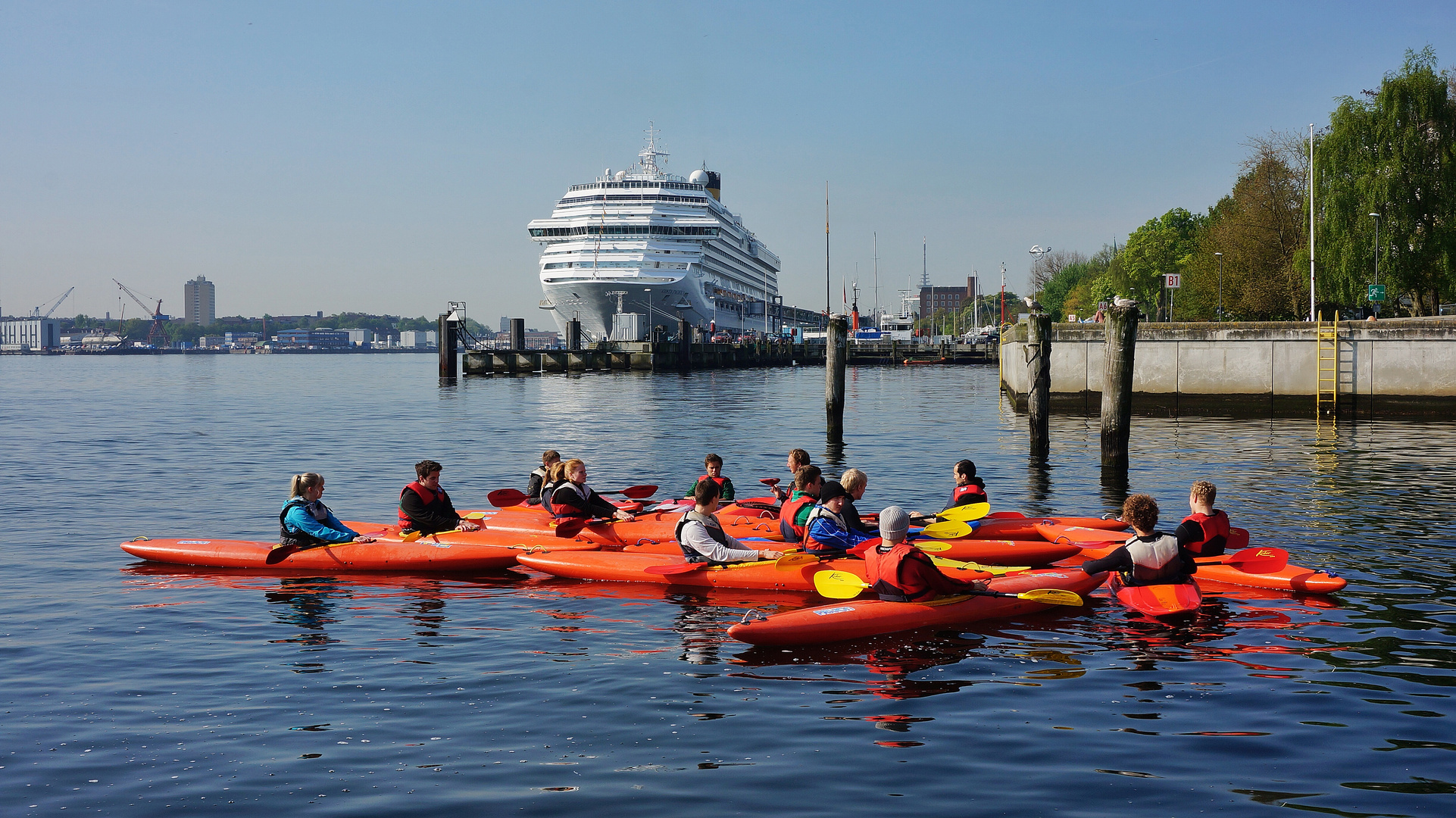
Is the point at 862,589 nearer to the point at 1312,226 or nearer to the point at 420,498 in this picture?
the point at 420,498

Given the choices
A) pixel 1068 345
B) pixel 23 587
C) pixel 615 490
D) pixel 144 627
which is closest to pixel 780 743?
Result: pixel 144 627

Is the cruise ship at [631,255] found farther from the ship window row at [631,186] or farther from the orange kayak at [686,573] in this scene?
the orange kayak at [686,573]

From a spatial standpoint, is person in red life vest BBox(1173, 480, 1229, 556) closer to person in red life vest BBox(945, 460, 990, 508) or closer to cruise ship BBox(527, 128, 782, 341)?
person in red life vest BBox(945, 460, 990, 508)

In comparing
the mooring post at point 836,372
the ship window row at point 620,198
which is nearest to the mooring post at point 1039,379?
the mooring post at point 836,372

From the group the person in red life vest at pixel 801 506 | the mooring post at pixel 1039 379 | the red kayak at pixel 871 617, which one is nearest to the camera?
the red kayak at pixel 871 617

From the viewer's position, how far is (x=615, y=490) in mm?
19578

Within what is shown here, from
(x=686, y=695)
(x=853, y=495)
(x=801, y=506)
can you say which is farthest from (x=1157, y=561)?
(x=686, y=695)

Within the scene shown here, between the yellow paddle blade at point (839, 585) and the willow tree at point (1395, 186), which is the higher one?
the willow tree at point (1395, 186)

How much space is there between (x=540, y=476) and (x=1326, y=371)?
2350cm

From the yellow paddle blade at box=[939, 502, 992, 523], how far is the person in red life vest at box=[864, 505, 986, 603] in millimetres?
3369

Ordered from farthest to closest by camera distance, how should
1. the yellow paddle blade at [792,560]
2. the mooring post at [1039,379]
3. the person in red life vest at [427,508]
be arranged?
the mooring post at [1039,379], the person in red life vest at [427,508], the yellow paddle blade at [792,560]

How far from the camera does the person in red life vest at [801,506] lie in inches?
475

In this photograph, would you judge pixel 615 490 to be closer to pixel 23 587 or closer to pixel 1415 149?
pixel 23 587

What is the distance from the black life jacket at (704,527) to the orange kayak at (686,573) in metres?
0.13
